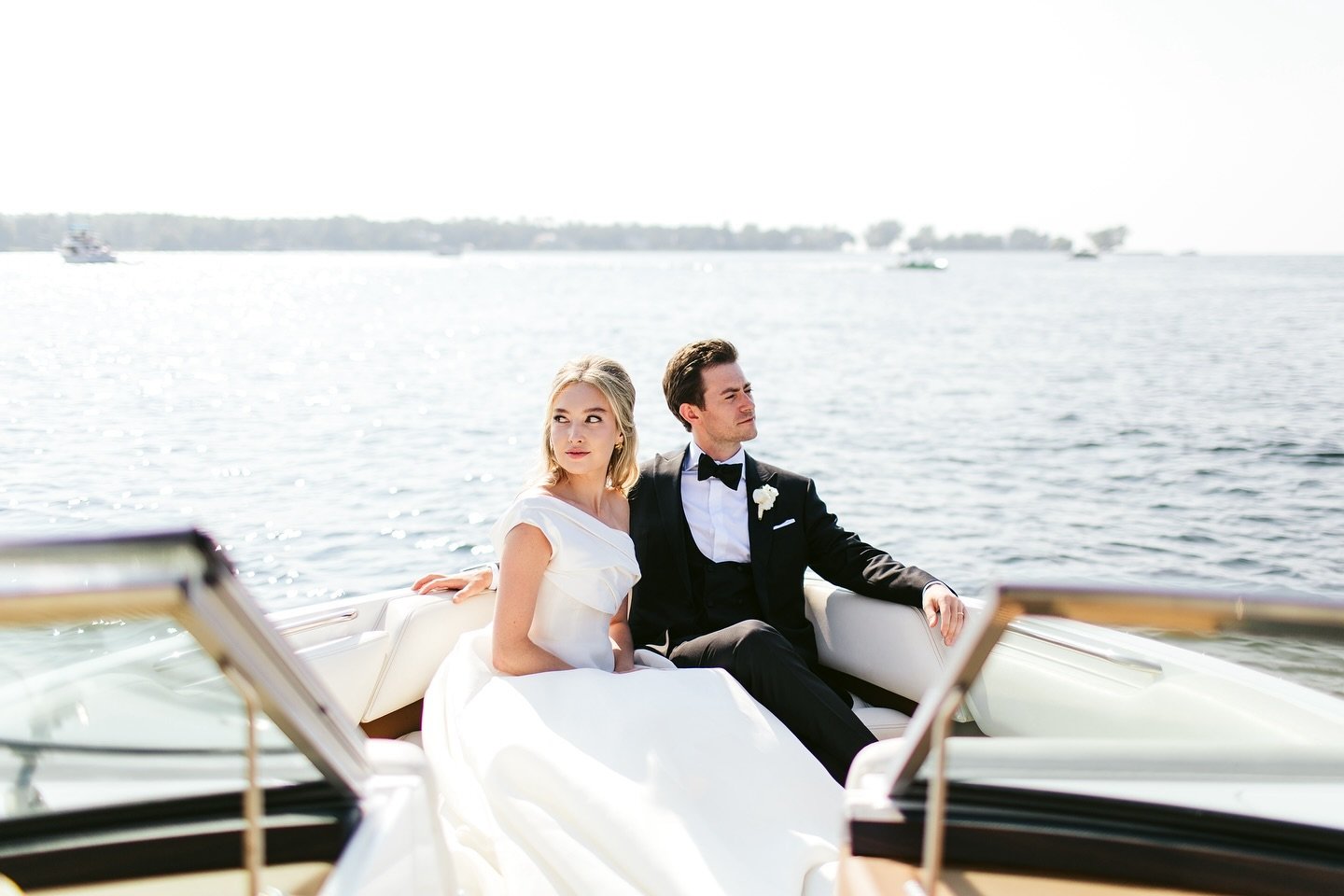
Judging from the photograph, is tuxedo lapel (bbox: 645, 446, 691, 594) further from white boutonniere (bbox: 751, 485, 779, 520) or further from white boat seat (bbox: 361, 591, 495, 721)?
white boat seat (bbox: 361, 591, 495, 721)

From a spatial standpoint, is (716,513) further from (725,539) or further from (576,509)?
(576,509)

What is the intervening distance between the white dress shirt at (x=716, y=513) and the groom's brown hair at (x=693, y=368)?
177 mm

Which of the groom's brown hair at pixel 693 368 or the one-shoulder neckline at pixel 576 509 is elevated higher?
the groom's brown hair at pixel 693 368

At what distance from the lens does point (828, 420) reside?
50.9ft

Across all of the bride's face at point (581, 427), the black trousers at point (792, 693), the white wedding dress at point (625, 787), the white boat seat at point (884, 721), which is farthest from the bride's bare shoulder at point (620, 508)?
the white boat seat at point (884, 721)

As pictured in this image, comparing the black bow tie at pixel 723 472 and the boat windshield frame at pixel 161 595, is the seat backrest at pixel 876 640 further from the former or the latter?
the boat windshield frame at pixel 161 595

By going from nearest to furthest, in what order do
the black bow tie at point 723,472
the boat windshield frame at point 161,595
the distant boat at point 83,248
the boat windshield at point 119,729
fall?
the boat windshield frame at point 161,595 → the boat windshield at point 119,729 → the black bow tie at point 723,472 → the distant boat at point 83,248

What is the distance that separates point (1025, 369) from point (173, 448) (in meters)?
14.4

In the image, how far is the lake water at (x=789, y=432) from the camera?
30.9 feet

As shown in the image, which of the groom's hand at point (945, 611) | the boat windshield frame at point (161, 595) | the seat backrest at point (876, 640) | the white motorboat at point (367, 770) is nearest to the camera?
the boat windshield frame at point (161, 595)

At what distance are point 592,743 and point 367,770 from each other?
2.98ft

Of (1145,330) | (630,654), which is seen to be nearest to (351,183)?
(1145,330)

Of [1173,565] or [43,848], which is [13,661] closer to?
[43,848]

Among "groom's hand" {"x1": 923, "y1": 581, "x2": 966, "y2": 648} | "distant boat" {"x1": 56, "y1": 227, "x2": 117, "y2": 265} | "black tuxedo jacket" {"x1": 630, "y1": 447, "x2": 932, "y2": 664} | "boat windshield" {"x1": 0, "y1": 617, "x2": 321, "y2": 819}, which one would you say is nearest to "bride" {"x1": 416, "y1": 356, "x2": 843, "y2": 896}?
"black tuxedo jacket" {"x1": 630, "y1": 447, "x2": 932, "y2": 664}
